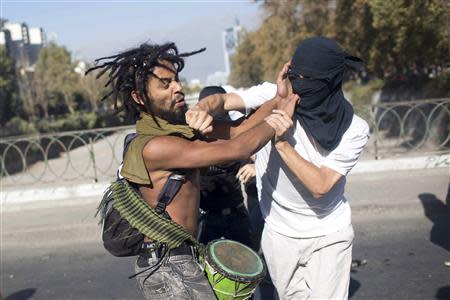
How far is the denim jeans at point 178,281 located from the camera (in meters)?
2.35

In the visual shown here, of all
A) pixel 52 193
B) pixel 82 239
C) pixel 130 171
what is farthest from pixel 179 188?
pixel 52 193

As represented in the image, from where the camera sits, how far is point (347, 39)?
16.0 meters

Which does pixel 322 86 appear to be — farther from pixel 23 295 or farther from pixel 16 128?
pixel 16 128

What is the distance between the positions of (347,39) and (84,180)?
30.1 feet

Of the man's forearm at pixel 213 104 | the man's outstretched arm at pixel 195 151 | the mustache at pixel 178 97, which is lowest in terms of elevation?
the man's outstretched arm at pixel 195 151

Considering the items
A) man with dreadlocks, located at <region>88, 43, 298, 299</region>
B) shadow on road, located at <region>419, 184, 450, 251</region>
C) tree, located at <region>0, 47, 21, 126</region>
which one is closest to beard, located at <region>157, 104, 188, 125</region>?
man with dreadlocks, located at <region>88, 43, 298, 299</region>

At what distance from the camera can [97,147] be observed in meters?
10.3

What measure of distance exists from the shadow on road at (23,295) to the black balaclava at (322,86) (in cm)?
380

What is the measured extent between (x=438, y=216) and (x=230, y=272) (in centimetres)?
490

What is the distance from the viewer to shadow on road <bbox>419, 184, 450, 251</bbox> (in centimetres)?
576

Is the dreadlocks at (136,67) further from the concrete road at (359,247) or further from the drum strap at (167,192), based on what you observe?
the concrete road at (359,247)

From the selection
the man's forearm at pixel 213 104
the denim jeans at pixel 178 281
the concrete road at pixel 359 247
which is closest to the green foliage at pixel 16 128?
the concrete road at pixel 359 247

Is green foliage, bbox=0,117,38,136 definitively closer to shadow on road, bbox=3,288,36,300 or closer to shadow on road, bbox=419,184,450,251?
shadow on road, bbox=3,288,36,300

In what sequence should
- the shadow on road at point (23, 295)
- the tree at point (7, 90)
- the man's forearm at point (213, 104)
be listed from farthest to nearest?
the tree at point (7, 90) → the shadow on road at point (23, 295) → the man's forearm at point (213, 104)
